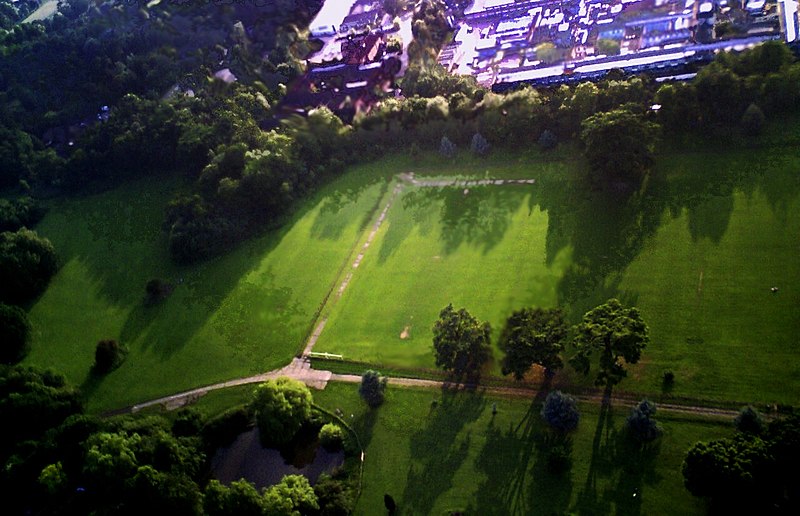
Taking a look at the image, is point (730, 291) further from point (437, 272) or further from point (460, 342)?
point (437, 272)

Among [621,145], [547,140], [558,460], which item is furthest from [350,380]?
[547,140]

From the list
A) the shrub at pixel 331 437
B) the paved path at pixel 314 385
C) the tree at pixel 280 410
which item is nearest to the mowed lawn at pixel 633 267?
the paved path at pixel 314 385

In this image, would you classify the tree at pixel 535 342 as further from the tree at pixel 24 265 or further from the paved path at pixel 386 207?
the tree at pixel 24 265

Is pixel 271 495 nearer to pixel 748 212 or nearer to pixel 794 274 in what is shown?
pixel 794 274

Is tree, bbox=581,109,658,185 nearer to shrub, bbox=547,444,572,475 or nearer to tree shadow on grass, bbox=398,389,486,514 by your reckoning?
tree shadow on grass, bbox=398,389,486,514

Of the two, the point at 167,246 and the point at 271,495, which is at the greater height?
the point at 167,246

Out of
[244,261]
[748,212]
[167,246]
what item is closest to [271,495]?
[244,261]
